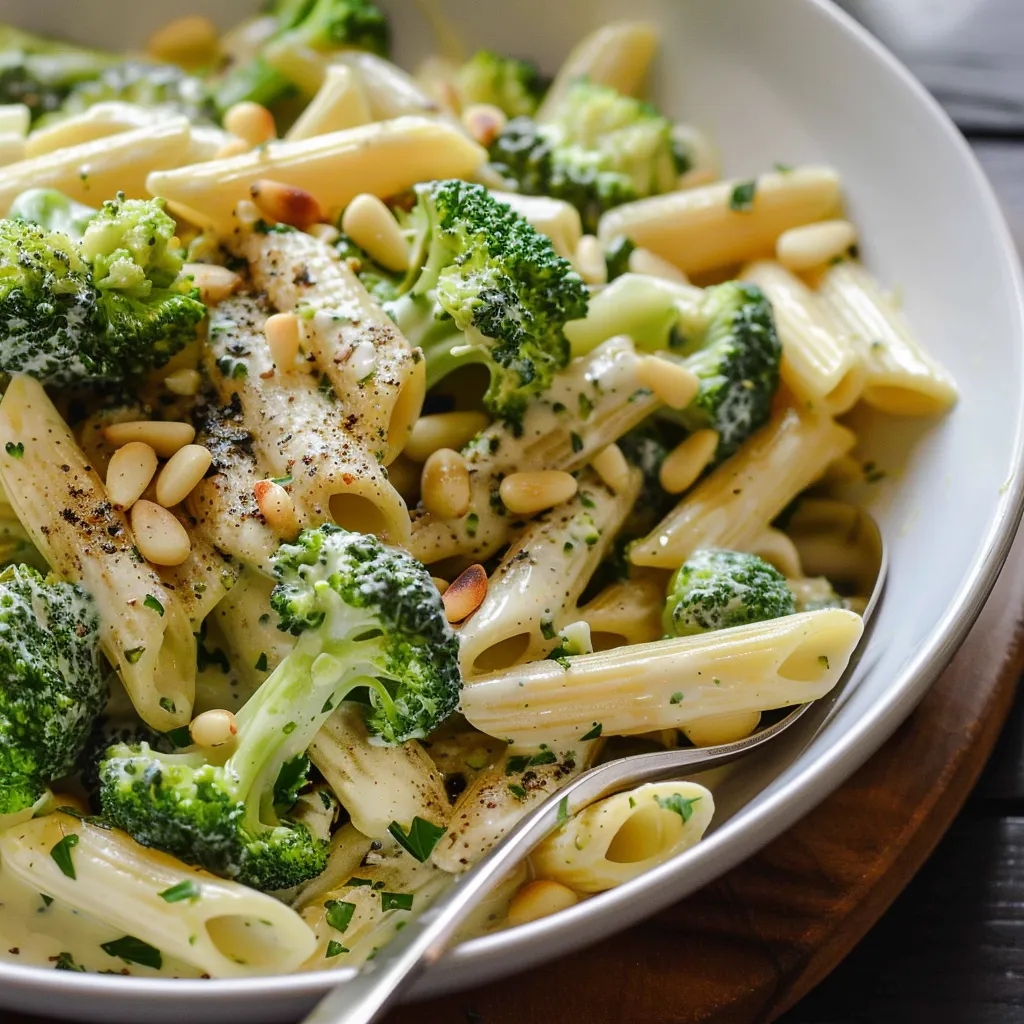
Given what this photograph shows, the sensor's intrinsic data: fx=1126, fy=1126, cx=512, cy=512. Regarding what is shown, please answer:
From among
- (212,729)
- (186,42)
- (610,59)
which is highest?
(610,59)

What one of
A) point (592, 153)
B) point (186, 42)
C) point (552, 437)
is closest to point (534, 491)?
point (552, 437)

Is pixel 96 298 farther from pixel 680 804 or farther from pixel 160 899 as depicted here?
pixel 680 804

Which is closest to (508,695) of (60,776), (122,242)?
(60,776)

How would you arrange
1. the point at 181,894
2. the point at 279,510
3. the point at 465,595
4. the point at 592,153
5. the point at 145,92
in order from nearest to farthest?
the point at 181,894, the point at 279,510, the point at 465,595, the point at 592,153, the point at 145,92

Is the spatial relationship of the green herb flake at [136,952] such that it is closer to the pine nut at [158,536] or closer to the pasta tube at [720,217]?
the pine nut at [158,536]

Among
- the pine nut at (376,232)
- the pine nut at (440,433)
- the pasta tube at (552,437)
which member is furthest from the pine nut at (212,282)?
the pasta tube at (552,437)

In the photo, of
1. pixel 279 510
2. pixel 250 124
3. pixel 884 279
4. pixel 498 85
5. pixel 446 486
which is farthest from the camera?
pixel 498 85
